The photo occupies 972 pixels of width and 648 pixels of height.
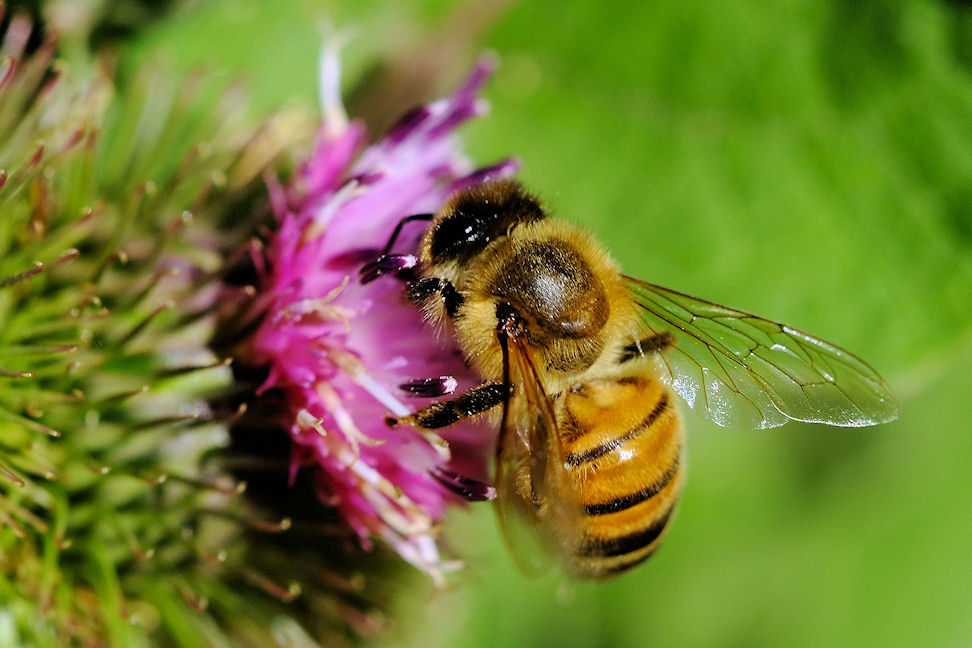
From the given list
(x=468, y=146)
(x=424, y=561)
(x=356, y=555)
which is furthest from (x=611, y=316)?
(x=468, y=146)

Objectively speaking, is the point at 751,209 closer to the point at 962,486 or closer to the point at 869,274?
the point at 869,274

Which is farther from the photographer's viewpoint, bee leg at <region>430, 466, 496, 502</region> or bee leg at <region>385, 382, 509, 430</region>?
bee leg at <region>430, 466, 496, 502</region>

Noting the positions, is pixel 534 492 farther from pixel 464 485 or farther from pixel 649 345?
pixel 649 345

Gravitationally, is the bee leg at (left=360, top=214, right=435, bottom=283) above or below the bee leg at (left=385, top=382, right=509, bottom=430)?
above

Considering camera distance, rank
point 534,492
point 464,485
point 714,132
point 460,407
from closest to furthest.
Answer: point 534,492
point 460,407
point 464,485
point 714,132

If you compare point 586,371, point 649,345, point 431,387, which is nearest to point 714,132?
point 649,345

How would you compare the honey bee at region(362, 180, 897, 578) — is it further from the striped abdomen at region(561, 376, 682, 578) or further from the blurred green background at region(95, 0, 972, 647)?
the blurred green background at region(95, 0, 972, 647)

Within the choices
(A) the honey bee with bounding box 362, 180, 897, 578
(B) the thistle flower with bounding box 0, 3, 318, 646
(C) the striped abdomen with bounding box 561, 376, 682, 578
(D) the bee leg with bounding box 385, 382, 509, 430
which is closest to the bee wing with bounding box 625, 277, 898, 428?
(A) the honey bee with bounding box 362, 180, 897, 578
